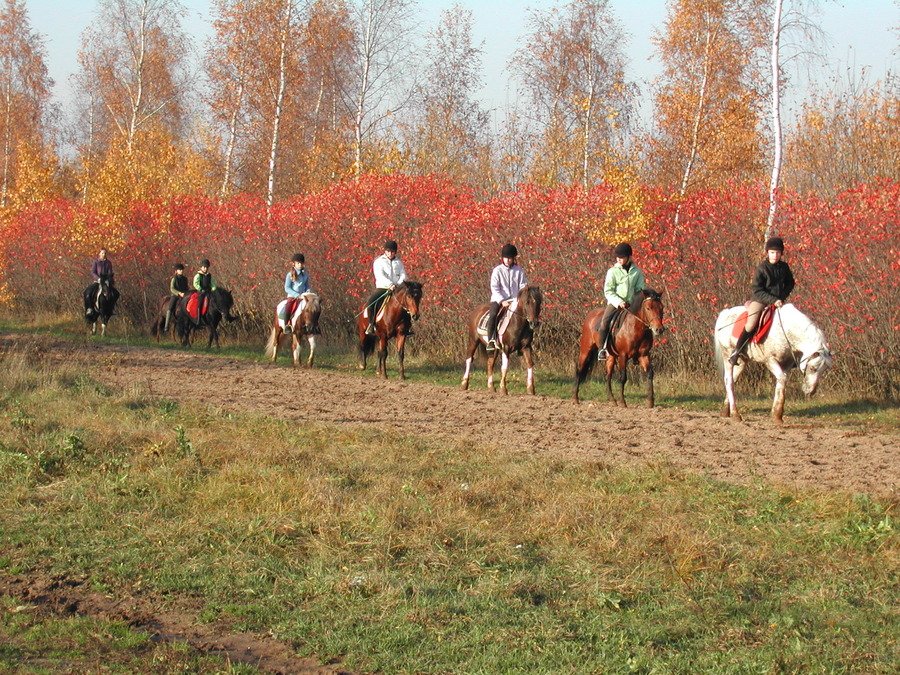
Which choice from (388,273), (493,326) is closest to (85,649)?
(493,326)

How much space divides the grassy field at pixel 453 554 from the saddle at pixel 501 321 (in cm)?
637

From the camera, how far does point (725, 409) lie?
14078 millimetres

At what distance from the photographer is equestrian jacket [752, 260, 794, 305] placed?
43.0 ft

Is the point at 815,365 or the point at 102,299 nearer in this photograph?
the point at 815,365

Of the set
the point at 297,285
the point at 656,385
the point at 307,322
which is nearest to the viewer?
the point at 656,385

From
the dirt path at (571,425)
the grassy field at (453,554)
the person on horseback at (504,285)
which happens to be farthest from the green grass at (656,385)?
the grassy field at (453,554)

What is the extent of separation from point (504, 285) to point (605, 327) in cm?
249

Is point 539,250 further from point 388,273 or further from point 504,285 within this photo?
point 504,285

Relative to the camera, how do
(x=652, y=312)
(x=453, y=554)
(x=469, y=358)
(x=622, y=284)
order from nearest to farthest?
(x=453, y=554)
(x=652, y=312)
(x=622, y=284)
(x=469, y=358)

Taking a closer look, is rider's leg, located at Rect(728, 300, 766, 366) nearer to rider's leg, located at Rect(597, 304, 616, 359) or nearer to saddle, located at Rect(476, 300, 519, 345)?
rider's leg, located at Rect(597, 304, 616, 359)

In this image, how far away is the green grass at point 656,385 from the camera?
1446 centimetres

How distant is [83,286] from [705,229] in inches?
977

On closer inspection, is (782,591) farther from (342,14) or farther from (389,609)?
(342,14)

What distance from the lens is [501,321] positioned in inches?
672
